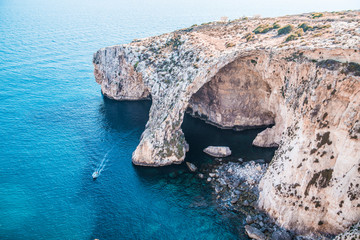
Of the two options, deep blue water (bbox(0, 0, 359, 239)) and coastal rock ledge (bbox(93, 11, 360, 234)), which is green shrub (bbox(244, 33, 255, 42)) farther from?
deep blue water (bbox(0, 0, 359, 239))

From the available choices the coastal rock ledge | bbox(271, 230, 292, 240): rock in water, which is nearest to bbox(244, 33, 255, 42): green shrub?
the coastal rock ledge

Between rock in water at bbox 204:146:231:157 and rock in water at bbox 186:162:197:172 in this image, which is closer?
rock in water at bbox 186:162:197:172

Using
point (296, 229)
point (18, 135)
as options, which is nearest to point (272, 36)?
point (296, 229)

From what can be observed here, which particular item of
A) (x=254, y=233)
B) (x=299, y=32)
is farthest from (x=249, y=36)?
(x=254, y=233)

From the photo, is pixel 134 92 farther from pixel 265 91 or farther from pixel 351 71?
pixel 351 71

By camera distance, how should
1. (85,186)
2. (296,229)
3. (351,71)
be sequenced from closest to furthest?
1. (351,71)
2. (296,229)
3. (85,186)

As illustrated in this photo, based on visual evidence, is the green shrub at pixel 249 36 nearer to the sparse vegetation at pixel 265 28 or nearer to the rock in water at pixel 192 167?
the sparse vegetation at pixel 265 28

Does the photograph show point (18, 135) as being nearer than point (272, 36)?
No
